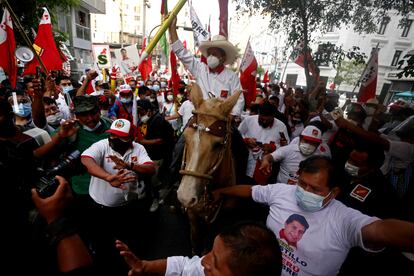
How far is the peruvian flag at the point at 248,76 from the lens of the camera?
681cm

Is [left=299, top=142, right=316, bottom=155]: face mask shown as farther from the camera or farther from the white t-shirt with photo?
the camera

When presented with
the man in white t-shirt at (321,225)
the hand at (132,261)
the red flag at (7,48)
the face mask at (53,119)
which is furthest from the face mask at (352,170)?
the red flag at (7,48)

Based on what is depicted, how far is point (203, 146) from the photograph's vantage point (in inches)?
94.6

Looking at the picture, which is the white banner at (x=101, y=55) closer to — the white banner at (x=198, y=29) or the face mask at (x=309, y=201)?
the white banner at (x=198, y=29)

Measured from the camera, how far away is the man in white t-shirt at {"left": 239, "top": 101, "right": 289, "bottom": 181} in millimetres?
4281

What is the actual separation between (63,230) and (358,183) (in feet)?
9.50

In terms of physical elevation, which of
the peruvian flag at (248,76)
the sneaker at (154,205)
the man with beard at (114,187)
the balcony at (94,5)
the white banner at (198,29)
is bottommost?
the sneaker at (154,205)

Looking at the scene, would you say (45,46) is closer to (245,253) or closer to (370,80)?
(245,253)

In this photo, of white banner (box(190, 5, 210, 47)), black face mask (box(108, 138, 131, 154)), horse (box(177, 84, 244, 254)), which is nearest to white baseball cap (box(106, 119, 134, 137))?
black face mask (box(108, 138, 131, 154))

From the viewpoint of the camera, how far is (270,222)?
7.80 ft

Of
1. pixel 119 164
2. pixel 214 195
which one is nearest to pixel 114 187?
pixel 119 164

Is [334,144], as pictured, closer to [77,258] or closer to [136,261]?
[136,261]

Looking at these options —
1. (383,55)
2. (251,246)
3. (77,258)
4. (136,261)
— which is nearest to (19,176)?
(77,258)

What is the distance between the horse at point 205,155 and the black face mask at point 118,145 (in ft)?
3.39
